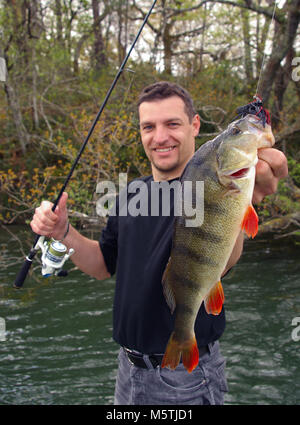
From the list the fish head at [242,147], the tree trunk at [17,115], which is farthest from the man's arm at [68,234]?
the tree trunk at [17,115]

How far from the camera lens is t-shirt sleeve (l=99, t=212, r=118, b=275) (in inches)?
112

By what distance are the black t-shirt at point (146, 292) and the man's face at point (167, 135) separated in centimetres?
22

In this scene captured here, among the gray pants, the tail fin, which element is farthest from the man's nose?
the gray pants

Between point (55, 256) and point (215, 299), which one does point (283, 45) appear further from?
point (215, 299)

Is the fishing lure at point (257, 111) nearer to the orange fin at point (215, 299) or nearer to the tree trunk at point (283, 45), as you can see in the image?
the orange fin at point (215, 299)

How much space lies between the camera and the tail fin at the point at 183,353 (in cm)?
210

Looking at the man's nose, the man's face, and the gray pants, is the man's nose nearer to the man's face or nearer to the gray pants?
the man's face

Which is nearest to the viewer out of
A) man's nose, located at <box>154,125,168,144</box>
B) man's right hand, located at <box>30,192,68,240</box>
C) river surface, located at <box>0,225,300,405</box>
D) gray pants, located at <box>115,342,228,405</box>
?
gray pants, located at <box>115,342,228,405</box>

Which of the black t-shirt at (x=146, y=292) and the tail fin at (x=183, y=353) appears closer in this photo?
the tail fin at (x=183, y=353)

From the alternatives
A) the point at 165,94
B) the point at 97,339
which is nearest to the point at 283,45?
the point at 97,339

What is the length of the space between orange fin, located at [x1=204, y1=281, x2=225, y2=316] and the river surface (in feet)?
10.2

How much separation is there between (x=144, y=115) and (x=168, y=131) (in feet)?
0.68

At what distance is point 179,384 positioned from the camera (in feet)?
7.66

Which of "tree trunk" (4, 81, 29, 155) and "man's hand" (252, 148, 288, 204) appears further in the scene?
"tree trunk" (4, 81, 29, 155)
